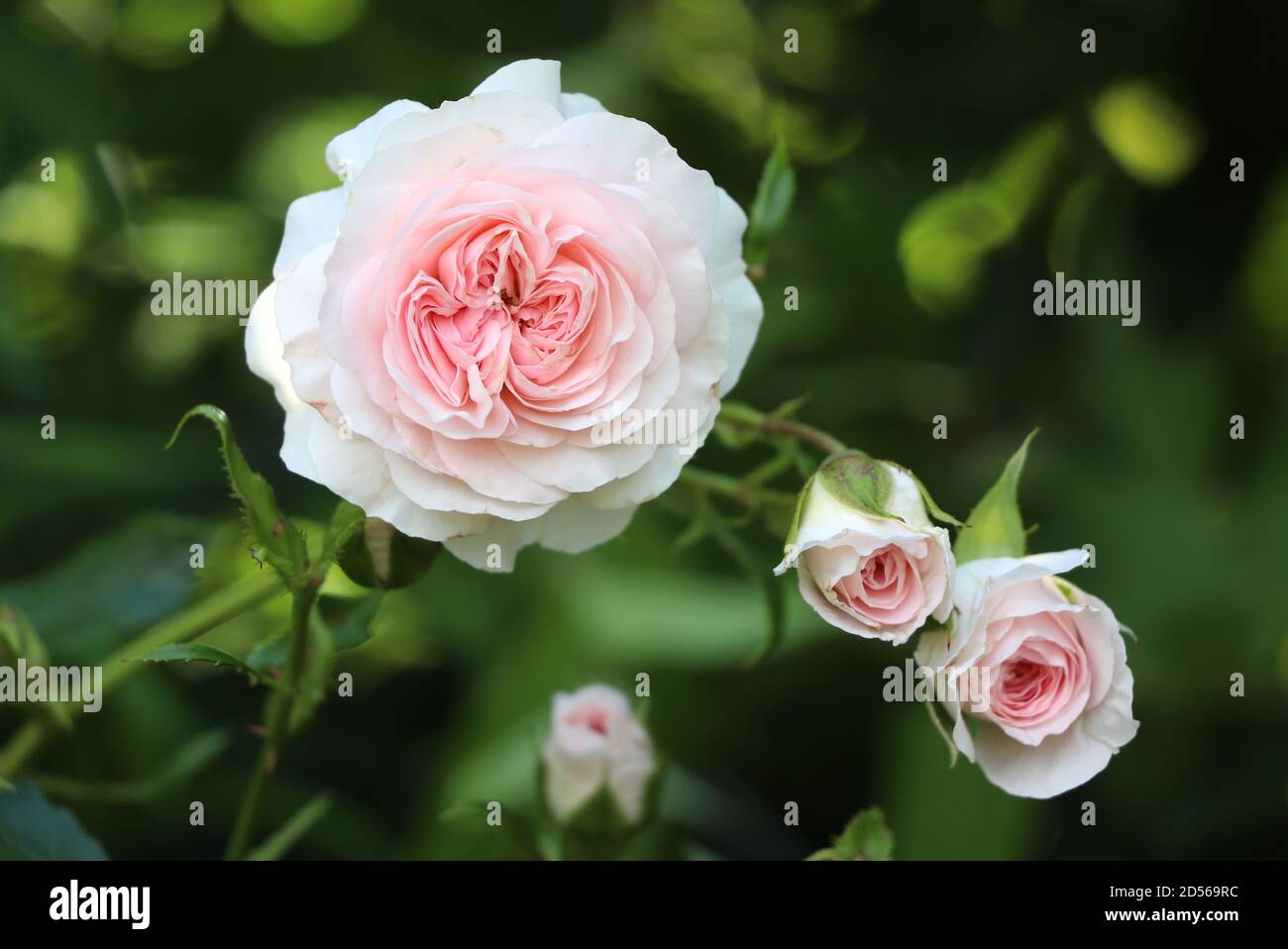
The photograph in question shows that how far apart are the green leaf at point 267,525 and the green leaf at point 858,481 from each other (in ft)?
0.97

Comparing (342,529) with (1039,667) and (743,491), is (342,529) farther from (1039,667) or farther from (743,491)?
(1039,667)

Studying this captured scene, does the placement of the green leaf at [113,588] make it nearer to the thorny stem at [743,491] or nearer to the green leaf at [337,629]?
the green leaf at [337,629]

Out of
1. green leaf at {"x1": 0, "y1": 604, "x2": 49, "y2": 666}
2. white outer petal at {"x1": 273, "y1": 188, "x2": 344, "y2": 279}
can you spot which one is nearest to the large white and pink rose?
white outer petal at {"x1": 273, "y1": 188, "x2": 344, "y2": 279}

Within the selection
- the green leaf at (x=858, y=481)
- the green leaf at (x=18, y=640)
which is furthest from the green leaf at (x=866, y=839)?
the green leaf at (x=18, y=640)

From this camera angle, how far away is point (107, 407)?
142 centimetres

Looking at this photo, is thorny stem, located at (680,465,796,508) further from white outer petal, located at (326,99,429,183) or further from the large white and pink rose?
white outer petal, located at (326,99,429,183)

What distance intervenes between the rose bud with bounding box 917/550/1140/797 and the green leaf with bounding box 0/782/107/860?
1.77 feet

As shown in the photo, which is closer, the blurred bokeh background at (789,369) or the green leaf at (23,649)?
the green leaf at (23,649)

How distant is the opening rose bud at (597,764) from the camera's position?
38.1 inches

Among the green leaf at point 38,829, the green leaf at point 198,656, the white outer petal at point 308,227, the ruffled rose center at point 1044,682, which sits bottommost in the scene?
the green leaf at point 38,829

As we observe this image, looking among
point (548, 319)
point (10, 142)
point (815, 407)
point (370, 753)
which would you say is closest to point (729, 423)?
point (548, 319)

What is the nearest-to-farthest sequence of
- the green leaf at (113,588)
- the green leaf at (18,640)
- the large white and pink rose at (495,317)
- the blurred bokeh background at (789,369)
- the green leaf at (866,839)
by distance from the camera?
the large white and pink rose at (495,317), the green leaf at (866,839), the green leaf at (18,640), the green leaf at (113,588), the blurred bokeh background at (789,369)

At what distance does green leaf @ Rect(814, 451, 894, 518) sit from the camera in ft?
2.32
